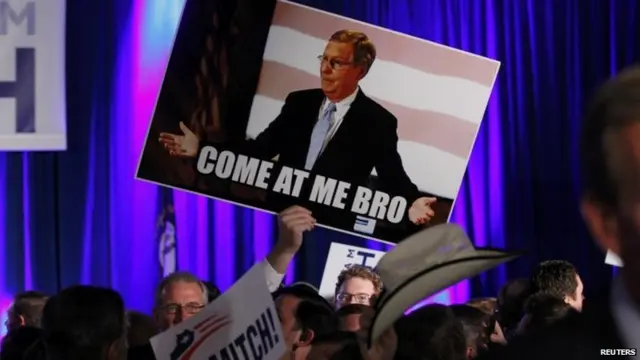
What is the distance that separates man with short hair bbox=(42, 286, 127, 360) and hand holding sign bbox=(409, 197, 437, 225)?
250 centimetres

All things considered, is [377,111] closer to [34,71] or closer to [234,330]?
[34,71]

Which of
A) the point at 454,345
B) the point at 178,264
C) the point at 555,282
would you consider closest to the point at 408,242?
the point at 454,345

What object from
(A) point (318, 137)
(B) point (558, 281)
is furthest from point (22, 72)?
(B) point (558, 281)

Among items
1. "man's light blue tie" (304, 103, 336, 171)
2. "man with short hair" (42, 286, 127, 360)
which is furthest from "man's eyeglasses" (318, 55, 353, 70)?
"man with short hair" (42, 286, 127, 360)

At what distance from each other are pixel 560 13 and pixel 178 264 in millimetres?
2781

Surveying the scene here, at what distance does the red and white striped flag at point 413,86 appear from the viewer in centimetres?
471

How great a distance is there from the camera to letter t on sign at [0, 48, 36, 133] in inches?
220

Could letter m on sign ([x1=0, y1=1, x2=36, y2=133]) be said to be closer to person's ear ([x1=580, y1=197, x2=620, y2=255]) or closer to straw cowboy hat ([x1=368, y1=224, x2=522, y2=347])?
straw cowboy hat ([x1=368, y1=224, x2=522, y2=347])

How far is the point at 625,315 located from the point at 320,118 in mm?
3865

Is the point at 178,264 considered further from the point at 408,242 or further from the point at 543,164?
the point at 408,242

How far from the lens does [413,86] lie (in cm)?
491

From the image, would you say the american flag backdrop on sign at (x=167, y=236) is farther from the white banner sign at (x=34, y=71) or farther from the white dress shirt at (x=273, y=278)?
the white dress shirt at (x=273, y=278)

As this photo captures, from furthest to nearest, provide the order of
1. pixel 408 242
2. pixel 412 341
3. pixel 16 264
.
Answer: pixel 16 264 → pixel 412 341 → pixel 408 242

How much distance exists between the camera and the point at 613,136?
0.86 metres
